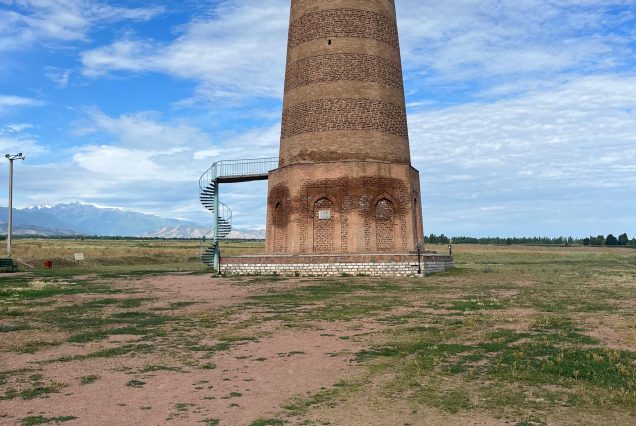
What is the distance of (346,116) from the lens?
2459 cm

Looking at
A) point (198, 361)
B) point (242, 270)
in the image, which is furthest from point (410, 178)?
point (198, 361)

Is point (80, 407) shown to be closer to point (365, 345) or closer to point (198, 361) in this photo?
point (198, 361)

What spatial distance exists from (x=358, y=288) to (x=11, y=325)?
10.00m

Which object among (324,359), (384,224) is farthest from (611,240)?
(324,359)

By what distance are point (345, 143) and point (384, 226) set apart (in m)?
3.88

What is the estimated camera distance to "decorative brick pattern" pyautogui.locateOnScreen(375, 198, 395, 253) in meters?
24.0

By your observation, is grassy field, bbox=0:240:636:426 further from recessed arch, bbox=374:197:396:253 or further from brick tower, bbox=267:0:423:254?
brick tower, bbox=267:0:423:254

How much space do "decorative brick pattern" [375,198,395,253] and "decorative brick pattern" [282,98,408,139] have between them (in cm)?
332

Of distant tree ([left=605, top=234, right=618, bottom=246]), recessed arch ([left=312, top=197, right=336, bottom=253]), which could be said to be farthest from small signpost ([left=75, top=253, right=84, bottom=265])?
distant tree ([left=605, top=234, right=618, bottom=246])

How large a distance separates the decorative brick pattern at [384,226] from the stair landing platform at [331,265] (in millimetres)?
1830

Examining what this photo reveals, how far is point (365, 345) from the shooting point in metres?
8.91

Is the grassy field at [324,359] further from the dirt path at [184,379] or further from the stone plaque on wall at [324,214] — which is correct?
the stone plaque on wall at [324,214]

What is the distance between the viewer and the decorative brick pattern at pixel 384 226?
23953 mm

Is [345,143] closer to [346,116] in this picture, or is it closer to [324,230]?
[346,116]
